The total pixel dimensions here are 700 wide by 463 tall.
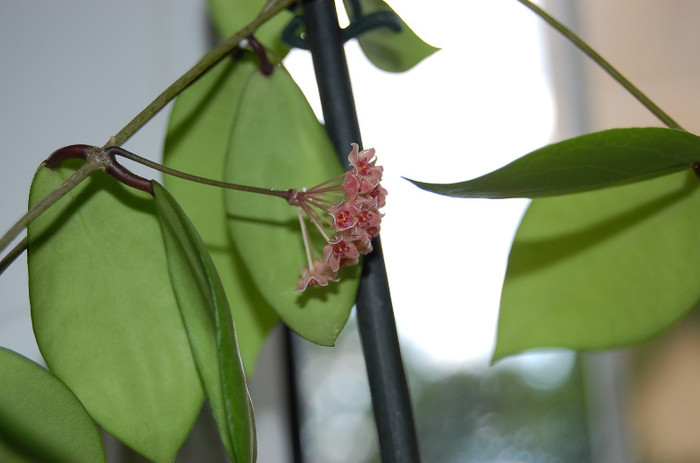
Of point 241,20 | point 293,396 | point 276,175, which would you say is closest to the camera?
point 276,175

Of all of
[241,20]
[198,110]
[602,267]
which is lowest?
[602,267]

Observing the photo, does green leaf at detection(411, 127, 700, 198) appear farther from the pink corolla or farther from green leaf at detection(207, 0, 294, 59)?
green leaf at detection(207, 0, 294, 59)

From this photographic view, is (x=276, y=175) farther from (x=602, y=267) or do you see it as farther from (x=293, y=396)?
(x=293, y=396)

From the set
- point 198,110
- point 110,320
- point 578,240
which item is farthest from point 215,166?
point 578,240

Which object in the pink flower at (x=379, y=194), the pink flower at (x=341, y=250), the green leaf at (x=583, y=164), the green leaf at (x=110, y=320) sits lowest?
the green leaf at (x=110, y=320)

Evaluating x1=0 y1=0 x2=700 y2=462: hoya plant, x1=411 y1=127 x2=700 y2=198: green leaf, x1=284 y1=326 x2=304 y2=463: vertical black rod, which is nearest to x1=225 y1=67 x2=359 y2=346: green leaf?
x1=0 y1=0 x2=700 y2=462: hoya plant

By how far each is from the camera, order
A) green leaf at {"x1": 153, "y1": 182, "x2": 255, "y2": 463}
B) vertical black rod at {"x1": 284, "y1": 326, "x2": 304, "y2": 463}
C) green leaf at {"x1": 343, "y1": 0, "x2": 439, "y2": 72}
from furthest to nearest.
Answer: vertical black rod at {"x1": 284, "y1": 326, "x2": 304, "y2": 463}, green leaf at {"x1": 343, "y1": 0, "x2": 439, "y2": 72}, green leaf at {"x1": 153, "y1": 182, "x2": 255, "y2": 463}

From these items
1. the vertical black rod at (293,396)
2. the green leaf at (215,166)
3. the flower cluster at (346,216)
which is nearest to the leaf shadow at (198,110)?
the green leaf at (215,166)

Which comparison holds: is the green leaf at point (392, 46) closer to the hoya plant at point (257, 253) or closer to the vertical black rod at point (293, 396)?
the hoya plant at point (257, 253)
